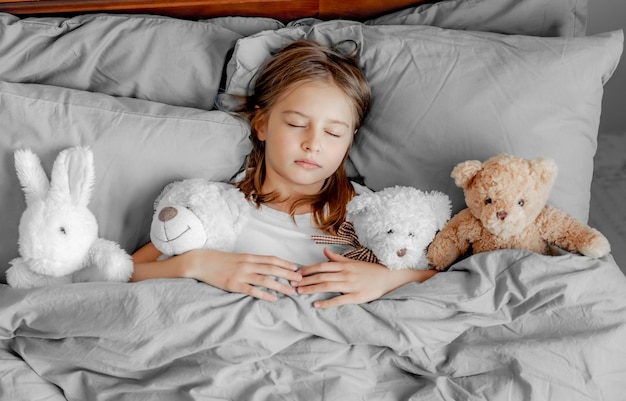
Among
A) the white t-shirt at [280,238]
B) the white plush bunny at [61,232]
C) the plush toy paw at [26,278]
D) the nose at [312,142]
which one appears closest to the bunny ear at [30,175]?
the white plush bunny at [61,232]

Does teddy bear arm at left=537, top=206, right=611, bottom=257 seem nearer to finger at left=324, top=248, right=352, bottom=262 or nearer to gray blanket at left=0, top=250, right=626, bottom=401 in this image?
gray blanket at left=0, top=250, right=626, bottom=401

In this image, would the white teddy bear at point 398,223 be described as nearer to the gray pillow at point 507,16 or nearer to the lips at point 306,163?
the lips at point 306,163

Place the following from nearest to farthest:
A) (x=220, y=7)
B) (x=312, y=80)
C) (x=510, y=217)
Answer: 1. (x=510, y=217)
2. (x=312, y=80)
3. (x=220, y=7)

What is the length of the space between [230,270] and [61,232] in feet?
1.09

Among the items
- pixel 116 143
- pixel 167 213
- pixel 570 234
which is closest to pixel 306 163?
pixel 167 213

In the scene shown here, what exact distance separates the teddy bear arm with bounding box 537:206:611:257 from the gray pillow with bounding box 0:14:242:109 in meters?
0.74

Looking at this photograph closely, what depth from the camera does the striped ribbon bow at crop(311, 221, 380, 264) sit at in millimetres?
1263

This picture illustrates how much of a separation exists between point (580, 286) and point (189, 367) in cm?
68

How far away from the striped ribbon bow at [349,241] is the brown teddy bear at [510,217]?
4.7 inches

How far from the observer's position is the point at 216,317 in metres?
1.12

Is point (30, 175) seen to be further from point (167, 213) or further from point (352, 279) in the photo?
point (352, 279)

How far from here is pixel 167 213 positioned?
1224 mm

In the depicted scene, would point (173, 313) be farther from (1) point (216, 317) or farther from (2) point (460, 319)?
(2) point (460, 319)

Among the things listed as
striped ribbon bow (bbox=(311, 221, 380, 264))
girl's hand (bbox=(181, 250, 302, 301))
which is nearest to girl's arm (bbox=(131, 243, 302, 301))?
girl's hand (bbox=(181, 250, 302, 301))
